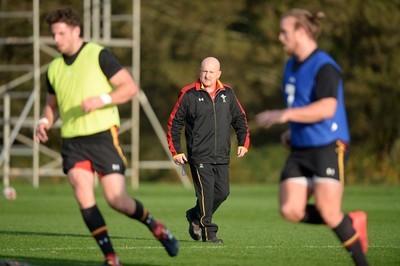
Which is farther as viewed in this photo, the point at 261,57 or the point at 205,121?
the point at 261,57

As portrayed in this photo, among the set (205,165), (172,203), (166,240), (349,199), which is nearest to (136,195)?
(172,203)

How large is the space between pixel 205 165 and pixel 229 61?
27988mm

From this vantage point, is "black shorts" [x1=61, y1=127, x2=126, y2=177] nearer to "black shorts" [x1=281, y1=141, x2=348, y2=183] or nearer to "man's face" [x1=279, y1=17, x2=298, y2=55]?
"black shorts" [x1=281, y1=141, x2=348, y2=183]

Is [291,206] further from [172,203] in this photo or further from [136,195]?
[136,195]

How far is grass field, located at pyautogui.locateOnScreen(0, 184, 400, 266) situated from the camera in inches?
417

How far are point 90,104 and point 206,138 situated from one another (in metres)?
4.13

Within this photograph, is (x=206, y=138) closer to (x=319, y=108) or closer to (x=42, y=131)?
(x=42, y=131)

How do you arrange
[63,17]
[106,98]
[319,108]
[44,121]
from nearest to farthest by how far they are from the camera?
[319,108]
[106,98]
[63,17]
[44,121]

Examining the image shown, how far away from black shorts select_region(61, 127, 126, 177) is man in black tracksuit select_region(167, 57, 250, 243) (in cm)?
348

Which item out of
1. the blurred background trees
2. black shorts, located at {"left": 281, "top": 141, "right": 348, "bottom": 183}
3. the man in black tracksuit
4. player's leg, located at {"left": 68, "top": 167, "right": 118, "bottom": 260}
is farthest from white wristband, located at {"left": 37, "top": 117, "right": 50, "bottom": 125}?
the blurred background trees

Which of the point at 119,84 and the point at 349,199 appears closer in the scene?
the point at 119,84

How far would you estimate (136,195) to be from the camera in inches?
1073

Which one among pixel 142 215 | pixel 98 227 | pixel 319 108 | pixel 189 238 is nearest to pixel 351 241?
pixel 319 108

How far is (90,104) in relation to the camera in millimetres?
9000
